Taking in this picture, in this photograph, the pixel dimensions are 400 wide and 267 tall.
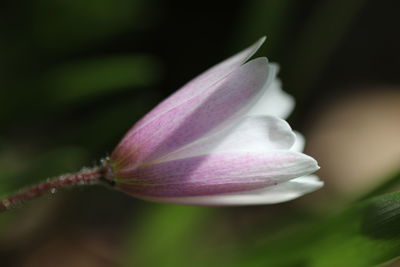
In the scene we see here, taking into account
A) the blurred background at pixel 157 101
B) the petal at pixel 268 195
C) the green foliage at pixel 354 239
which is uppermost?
the blurred background at pixel 157 101

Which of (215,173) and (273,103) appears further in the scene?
(273,103)

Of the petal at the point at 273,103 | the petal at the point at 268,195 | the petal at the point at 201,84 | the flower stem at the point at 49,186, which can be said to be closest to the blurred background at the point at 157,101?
the petal at the point at 268,195

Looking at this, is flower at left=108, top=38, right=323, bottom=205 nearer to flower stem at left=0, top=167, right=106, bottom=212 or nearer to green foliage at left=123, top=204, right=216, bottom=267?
flower stem at left=0, top=167, right=106, bottom=212

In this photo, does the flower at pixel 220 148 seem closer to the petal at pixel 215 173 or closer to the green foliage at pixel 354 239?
the petal at pixel 215 173

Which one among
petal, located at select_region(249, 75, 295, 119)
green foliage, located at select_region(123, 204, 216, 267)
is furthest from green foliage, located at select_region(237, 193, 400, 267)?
green foliage, located at select_region(123, 204, 216, 267)

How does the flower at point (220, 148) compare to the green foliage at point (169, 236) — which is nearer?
the flower at point (220, 148)

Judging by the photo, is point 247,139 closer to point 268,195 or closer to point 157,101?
point 268,195

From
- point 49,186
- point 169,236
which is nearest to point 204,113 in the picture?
point 49,186
